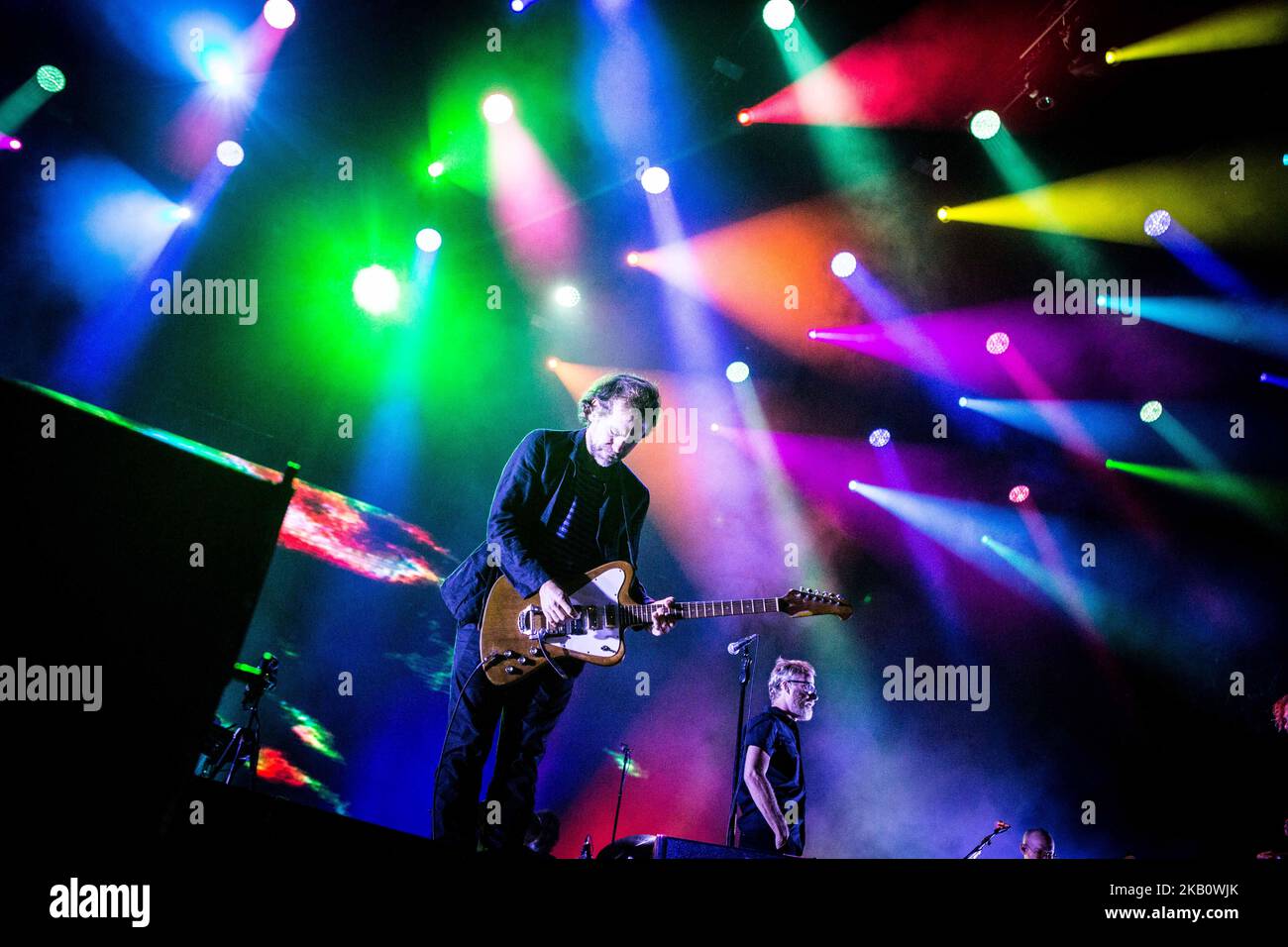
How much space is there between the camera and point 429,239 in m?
7.65

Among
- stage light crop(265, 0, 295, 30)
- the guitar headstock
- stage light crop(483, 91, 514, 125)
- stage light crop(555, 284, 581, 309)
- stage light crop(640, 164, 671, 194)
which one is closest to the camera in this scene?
the guitar headstock

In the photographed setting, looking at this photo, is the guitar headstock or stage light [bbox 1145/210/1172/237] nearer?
the guitar headstock

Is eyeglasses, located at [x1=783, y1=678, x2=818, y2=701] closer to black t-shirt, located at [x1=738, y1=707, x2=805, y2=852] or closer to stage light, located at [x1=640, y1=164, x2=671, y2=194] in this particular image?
black t-shirt, located at [x1=738, y1=707, x2=805, y2=852]

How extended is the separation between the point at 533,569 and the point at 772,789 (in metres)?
2.34

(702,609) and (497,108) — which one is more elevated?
(497,108)

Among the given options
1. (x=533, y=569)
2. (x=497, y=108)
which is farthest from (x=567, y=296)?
(x=533, y=569)

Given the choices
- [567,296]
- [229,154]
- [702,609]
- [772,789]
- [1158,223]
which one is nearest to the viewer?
[702,609]

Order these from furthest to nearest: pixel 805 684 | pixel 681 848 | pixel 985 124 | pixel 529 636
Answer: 1. pixel 985 124
2. pixel 805 684
3. pixel 529 636
4. pixel 681 848

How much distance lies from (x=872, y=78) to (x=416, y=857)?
6.84 meters

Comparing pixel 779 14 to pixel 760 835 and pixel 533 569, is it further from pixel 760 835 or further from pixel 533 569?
pixel 760 835

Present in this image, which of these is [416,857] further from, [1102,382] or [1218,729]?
[1218,729]

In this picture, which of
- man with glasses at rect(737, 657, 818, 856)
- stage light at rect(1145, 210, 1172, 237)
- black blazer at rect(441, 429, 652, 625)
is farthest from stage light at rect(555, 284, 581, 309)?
stage light at rect(1145, 210, 1172, 237)

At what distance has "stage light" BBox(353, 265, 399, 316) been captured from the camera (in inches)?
298

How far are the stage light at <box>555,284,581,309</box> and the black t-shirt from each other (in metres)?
4.93
